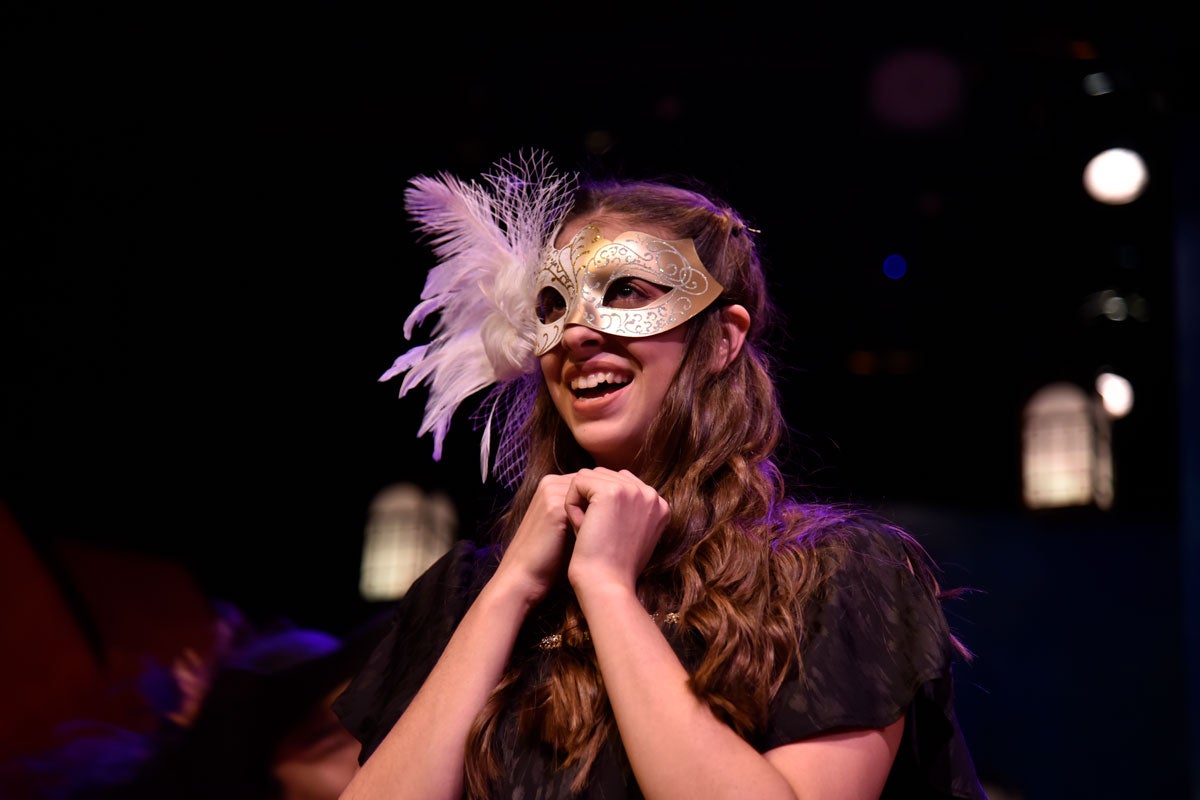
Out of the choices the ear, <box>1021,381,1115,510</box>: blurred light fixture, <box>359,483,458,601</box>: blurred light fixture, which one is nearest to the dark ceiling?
the ear

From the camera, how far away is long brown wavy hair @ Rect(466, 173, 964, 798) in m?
1.38

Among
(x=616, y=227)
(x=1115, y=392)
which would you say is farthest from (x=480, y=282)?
(x=1115, y=392)

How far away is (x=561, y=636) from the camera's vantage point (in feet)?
Answer: 5.09

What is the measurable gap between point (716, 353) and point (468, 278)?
50 centimetres

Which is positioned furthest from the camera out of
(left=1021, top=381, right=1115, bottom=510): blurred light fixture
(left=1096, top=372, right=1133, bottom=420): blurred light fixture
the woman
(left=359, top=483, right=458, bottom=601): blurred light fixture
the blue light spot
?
(left=1021, top=381, right=1115, bottom=510): blurred light fixture

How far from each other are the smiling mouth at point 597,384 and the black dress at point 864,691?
0.37 metres

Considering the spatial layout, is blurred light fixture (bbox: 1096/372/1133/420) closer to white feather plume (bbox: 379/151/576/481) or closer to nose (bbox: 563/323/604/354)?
white feather plume (bbox: 379/151/576/481)

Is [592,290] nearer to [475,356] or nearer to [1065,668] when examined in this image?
[475,356]

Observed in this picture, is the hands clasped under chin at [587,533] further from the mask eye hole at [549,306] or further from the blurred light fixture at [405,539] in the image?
the blurred light fixture at [405,539]

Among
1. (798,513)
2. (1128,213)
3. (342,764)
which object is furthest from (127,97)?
(1128,213)

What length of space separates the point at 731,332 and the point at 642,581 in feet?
1.50

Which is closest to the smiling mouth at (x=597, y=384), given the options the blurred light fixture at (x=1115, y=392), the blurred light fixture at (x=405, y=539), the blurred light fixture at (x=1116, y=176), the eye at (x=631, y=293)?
the eye at (x=631, y=293)

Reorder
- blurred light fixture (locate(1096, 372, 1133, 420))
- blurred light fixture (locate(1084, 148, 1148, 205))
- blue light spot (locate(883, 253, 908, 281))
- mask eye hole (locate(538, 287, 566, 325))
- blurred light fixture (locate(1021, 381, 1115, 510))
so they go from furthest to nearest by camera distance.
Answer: blurred light fixture (locate(1021, 381, 1115, 510))
blurred light fixture (locate(1096, 372, 1133, 420))
blue light spot (locate(883, 253, 908, 281))
blurred light fixture (locate(1084, 148, 1148, 205))
mask eye hole (locate(538, 287, 566, 325))

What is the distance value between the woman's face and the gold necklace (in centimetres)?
29
